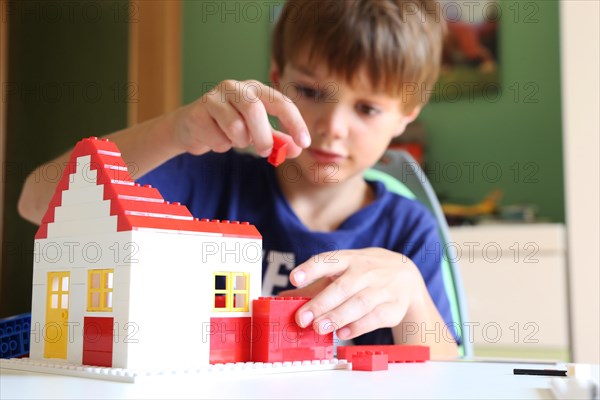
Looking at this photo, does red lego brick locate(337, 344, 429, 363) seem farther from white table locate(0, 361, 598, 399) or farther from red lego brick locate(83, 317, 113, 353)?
red lego brick locate(83, 317, 113, 353)

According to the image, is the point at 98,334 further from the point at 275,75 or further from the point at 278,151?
the point at 275,75

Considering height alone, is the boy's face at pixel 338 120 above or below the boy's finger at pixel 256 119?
above

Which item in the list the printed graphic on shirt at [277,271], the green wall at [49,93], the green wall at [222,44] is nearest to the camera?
the printed graphic on shirt at [277,271]

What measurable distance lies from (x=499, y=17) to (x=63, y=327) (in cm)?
223

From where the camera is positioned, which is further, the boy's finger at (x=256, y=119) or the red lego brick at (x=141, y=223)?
the boy's finger at (x=256, y=119)

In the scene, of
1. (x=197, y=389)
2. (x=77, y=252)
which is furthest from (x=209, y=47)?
(x=197, y=389)

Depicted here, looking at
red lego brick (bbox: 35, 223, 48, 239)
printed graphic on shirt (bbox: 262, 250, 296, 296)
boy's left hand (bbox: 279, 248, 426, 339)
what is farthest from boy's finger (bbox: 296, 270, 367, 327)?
printed graphic on shirt (bbox: 262, 250, 296, 296)

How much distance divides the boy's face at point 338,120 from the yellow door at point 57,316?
1.61 feet

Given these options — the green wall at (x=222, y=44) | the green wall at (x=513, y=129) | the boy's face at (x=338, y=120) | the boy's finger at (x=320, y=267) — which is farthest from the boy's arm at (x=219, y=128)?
the green wall at (x=222, y=44)

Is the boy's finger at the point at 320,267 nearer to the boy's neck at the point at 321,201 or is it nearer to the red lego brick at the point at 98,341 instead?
the red lego brick at the point at 98,341

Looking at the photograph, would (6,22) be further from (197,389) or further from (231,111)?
(197,389)

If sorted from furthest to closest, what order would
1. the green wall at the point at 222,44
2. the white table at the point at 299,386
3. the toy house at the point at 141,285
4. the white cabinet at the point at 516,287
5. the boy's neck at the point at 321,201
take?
1. the green wall at the point at 222,44
2. the white cabinet at the point at 516,287
3. the boy's neck at the point at 321,201
4. the toy house at the point at 141,285
5. the white table at the point at 299,386

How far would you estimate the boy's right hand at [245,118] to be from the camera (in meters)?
0.70

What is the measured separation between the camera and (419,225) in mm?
1105
